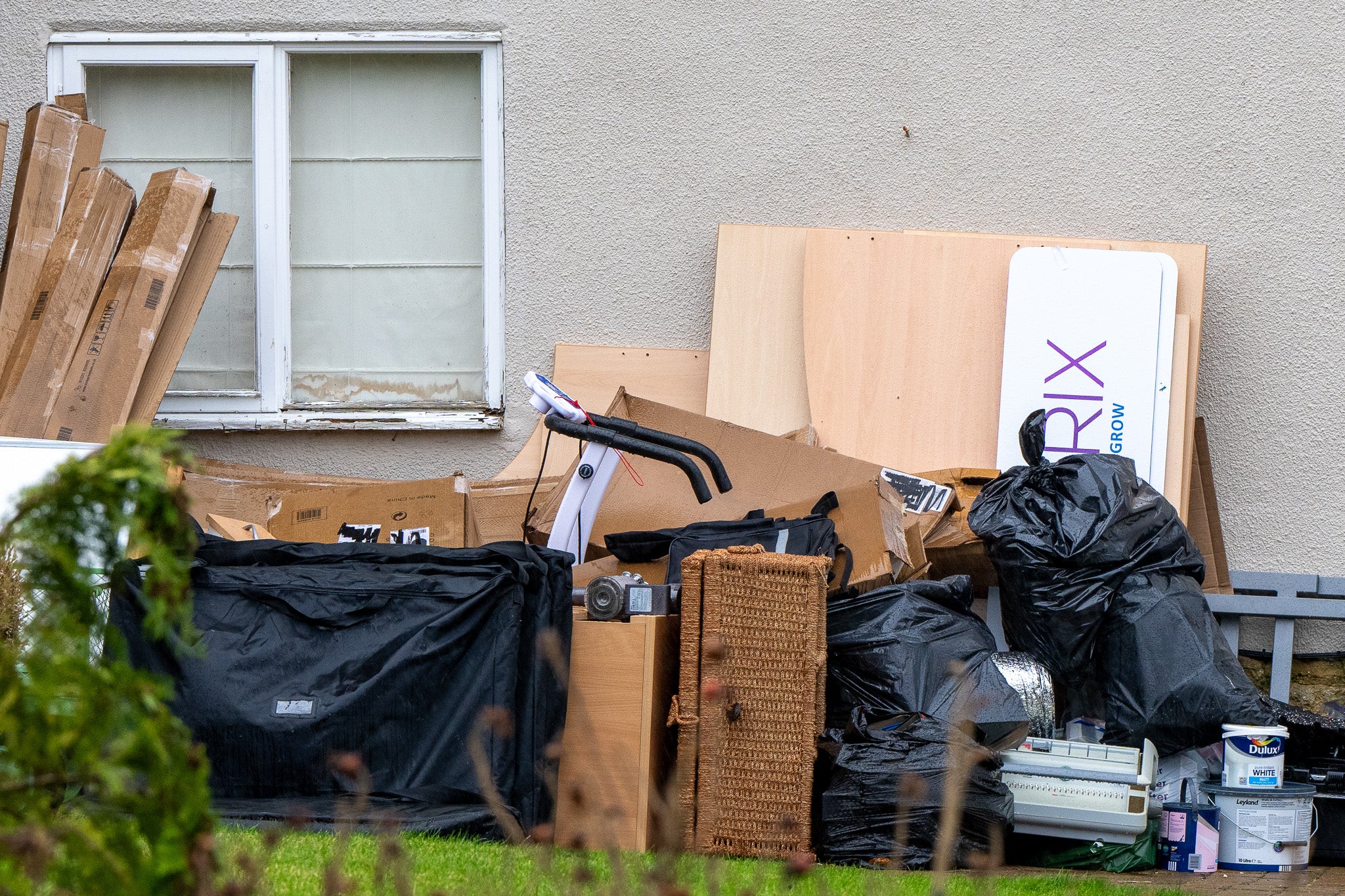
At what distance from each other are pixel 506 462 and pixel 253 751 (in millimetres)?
2078

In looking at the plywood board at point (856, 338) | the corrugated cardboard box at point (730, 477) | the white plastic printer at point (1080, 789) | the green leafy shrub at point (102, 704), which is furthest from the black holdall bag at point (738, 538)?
the green leafy shrub at point (102, 704)

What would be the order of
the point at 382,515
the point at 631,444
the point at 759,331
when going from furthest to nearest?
the point at 759,331 < the point at 382,515 < the point at 631,444

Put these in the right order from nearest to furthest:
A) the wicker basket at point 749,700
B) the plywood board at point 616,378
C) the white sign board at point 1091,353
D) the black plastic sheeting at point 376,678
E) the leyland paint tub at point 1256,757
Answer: the black plastic sheeting at point 376,678 → the wicker basket at point 749,700 → the leyland paint tub at point 1256,757 → the white sign board at point 1091,353 → the plywood board at point 616,378

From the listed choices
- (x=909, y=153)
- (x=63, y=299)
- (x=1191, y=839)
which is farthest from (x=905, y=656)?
(x=63, y=299)

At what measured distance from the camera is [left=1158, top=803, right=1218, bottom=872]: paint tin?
137 inches

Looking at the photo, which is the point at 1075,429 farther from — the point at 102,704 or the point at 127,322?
the point at 102,704

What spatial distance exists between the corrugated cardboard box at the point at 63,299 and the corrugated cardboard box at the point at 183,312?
26 cm

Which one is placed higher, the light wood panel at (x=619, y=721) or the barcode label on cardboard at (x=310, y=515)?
the barcode label on cardboard at (x=310, y=515)

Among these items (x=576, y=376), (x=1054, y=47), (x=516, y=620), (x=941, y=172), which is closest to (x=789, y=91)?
(x=941, y=172)

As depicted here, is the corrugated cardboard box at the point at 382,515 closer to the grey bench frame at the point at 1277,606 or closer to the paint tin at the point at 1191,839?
the grey bench frame at the point at 1277,606

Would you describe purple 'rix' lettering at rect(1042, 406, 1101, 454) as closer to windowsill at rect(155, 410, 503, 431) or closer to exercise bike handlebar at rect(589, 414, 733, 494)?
exercise bike handlebar at rect(589, 414, 733, 494)

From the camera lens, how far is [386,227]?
17.0 feet

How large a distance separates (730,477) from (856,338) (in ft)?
2.78

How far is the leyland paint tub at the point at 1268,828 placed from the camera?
11.4 feet
